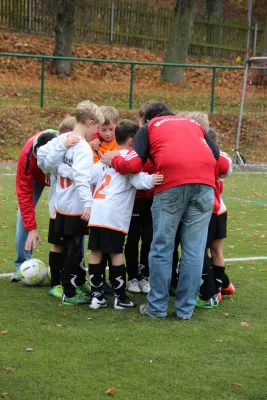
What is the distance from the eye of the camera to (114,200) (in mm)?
6512

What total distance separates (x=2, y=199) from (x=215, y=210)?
7450 millimetres

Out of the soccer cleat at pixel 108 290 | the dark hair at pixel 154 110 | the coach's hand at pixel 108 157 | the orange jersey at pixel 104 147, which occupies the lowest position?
the soccer cleat at pixel 108 290

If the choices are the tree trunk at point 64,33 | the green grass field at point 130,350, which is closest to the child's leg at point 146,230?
the green grass field at point 130,350

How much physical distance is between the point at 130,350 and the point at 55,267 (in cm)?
183

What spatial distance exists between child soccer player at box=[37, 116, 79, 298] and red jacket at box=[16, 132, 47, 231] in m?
0.20

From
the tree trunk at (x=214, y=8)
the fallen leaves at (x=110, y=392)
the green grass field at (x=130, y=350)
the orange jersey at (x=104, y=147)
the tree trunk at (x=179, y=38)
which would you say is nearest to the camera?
the fallen leaves at (x=110, y=392)

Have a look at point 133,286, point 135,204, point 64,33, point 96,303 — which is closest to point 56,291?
point 96,303

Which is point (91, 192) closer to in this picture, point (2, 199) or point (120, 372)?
point (120, 372)

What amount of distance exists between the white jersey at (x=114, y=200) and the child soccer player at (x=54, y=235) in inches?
20.7

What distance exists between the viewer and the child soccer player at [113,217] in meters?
6.50

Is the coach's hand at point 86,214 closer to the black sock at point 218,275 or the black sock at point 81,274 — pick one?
the black sock at point 81,274

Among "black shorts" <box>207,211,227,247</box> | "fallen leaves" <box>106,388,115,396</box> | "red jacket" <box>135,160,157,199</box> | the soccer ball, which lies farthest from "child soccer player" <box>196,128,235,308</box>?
"fallen leaves" <box>106,388,115,396</box>

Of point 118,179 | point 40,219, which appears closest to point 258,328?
point 118,179

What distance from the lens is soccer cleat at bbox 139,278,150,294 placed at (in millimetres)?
7414
